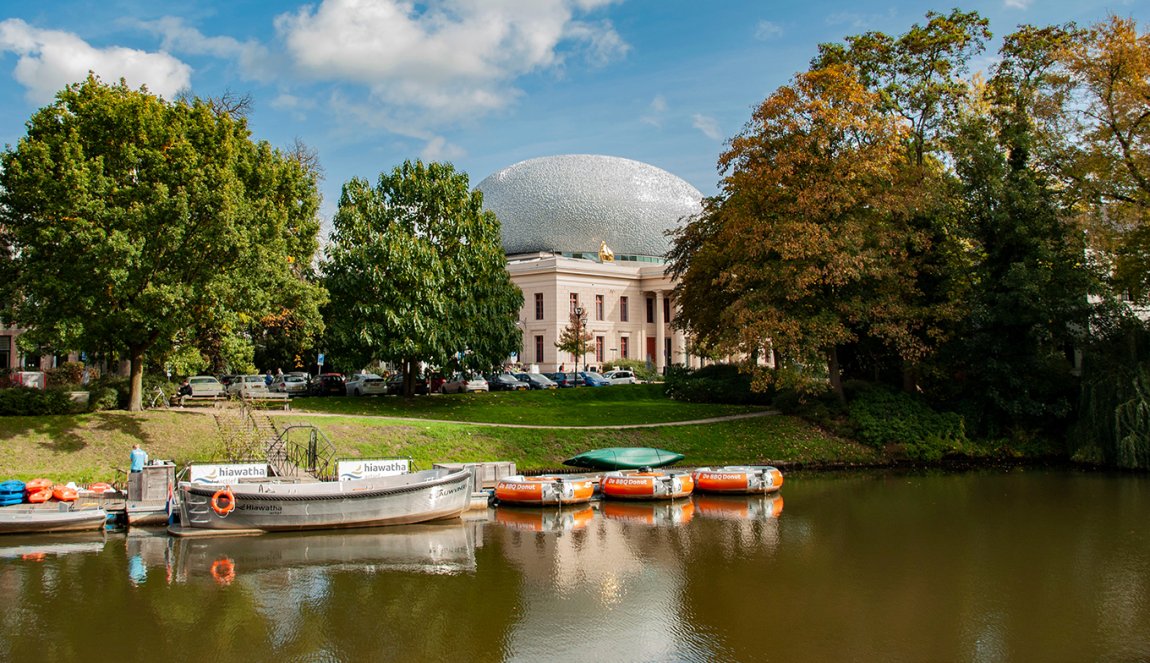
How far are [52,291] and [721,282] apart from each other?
2320cm

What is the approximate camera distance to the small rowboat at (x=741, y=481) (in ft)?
87.8

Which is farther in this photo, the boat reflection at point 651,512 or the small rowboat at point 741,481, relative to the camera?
the small rowboat at point 741,481

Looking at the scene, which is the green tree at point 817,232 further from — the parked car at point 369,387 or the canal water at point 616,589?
the parked car at point 369,387

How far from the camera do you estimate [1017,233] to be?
34688 mm

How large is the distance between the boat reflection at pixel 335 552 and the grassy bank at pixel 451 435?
7.01 metres

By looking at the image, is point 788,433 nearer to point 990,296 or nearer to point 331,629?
point 990,296

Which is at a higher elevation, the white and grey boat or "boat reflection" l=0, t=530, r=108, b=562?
the white and grey boat

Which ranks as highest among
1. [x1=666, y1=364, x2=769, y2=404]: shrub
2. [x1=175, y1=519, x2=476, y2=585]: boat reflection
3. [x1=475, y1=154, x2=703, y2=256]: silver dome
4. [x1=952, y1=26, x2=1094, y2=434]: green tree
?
[x1=475, y1=154, x2=703, y2=256]: silver dome

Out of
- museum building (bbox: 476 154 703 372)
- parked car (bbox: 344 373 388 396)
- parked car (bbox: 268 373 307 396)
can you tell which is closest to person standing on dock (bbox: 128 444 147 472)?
parked car (bbox: 344 373 388 396)

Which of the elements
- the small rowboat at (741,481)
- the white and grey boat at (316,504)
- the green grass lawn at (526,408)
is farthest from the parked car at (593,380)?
the white and grey boat at (316,504)

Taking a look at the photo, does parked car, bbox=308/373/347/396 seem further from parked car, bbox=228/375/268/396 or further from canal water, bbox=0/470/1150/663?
canal water, bbox=0/470/1150/663

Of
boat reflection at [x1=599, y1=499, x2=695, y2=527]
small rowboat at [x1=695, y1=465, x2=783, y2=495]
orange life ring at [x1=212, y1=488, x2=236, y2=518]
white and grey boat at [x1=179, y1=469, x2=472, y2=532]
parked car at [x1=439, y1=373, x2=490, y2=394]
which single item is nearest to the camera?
orange life ring at [x1=212, y1=488, x2=236, y2=518]

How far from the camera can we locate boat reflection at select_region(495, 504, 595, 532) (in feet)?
72.9

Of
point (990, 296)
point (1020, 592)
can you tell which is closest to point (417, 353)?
point (990, 296)
